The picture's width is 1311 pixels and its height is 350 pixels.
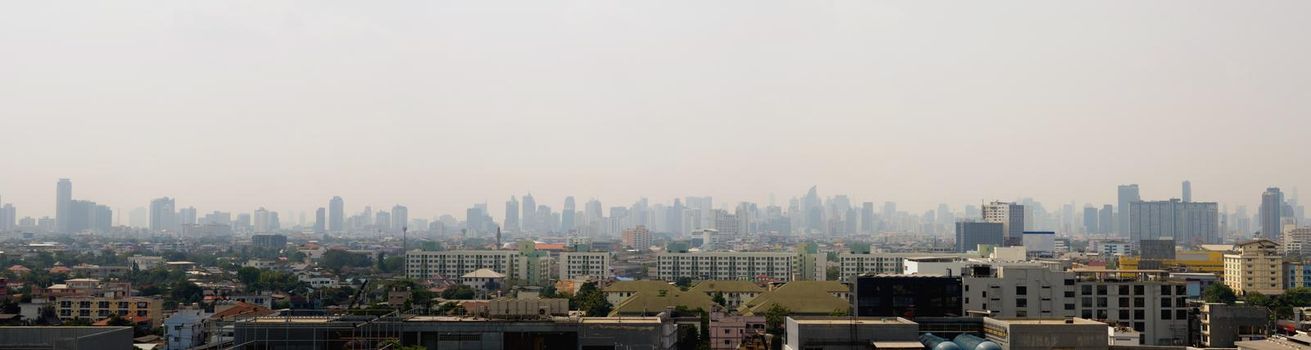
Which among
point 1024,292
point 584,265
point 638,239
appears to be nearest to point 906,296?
point 1024,292

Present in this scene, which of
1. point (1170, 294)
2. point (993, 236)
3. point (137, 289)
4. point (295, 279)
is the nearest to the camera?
point (1170, 294)

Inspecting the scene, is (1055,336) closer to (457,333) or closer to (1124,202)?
(457,333)

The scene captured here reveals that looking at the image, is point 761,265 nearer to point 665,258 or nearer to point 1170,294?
point 665,258

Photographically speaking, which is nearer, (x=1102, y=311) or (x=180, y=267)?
(x=1102, y=311)

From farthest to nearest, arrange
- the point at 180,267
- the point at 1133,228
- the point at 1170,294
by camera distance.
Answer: the point at 1133,228 < the point at 180,267 < the point at 1170,294

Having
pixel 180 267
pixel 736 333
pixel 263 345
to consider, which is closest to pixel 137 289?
pixel 180 267
